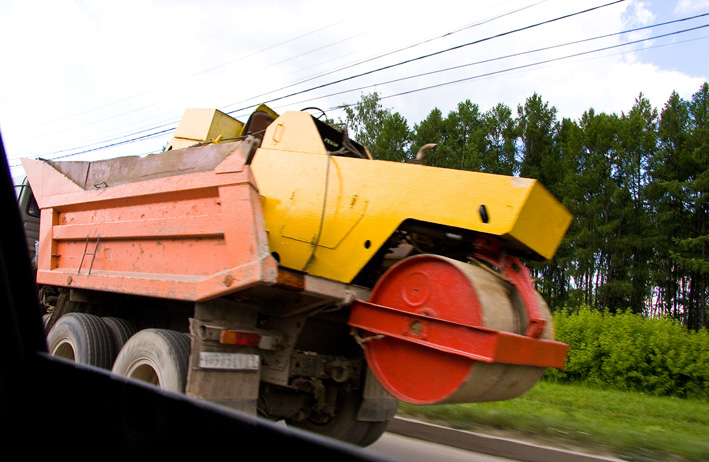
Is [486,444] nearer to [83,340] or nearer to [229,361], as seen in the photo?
[229,361]

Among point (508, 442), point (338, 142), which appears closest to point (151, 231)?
point (338, 142)

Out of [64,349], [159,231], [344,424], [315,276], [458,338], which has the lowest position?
[344,424]

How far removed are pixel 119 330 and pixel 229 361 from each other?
1750 millimetres

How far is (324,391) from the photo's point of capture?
4.47 m

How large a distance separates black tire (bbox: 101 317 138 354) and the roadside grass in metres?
3.46

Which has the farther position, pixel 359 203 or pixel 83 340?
pixel 83 340

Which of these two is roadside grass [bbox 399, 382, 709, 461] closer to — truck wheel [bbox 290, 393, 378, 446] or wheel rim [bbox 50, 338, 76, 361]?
truck wheel [bbox 290, 393, 378, 446]

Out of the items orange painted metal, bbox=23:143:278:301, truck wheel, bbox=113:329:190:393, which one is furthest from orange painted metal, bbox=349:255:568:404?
truck wheel, bbox=113:329:190:393

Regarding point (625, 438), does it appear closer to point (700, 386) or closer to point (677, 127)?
point (700, 386)

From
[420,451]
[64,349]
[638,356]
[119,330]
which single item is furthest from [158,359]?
[638,356]

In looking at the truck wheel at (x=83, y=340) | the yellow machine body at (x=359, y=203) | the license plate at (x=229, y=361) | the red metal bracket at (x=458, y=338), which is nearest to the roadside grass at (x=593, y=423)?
the red metal bracket at (x=458, y=338)

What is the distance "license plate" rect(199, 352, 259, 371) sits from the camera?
3625 mm

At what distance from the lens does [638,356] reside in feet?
47.3

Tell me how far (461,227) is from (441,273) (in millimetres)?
297
